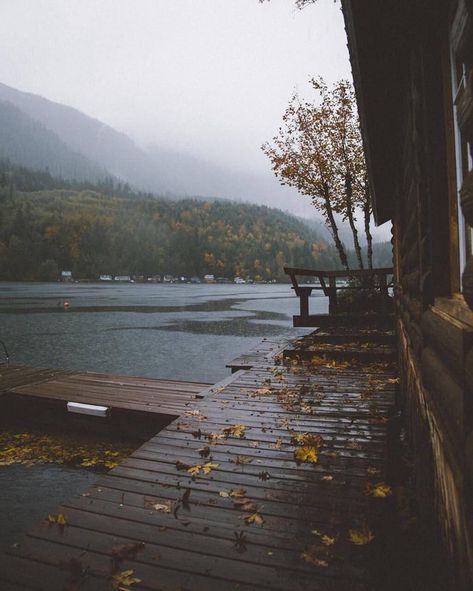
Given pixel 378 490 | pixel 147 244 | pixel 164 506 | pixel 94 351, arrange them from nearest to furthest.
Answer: pixel 164 506 < pixel 378 490 < pixel 94 351 < pixel 147 244

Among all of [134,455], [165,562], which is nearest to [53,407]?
[134,455]

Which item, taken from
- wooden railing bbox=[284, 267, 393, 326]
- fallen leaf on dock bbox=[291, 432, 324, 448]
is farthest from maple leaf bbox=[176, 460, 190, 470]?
wooden railing bbox=[284, 267, 393, 326]

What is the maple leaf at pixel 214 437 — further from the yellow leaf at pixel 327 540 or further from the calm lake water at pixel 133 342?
the calm lake water at pixel 133 342

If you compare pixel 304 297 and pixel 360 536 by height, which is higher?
pixel 304 297

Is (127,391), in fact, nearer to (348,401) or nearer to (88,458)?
(88,458)

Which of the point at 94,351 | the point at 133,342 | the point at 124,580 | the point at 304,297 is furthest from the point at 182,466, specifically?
the point at 133,342

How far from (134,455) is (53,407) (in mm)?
5662

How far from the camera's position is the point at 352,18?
276 centimetres

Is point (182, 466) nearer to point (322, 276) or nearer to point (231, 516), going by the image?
point (231, 516)

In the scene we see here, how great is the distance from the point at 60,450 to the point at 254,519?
21.7ft

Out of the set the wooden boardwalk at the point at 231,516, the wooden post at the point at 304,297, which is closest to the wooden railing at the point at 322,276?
the wooden post at the point at 304,297

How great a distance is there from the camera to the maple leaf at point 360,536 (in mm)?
2840

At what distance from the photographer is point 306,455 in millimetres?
4273

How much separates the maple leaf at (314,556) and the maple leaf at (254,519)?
446mm
